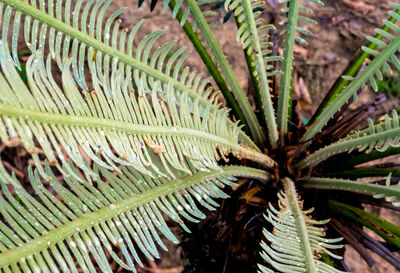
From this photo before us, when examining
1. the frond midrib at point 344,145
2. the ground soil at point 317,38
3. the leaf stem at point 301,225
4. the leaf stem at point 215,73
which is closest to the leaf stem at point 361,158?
the frond midrib at point 344,145

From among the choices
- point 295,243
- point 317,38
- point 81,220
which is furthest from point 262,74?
point 317,38

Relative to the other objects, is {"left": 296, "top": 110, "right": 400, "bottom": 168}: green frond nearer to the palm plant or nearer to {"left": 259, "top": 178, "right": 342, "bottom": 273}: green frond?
the palm plant

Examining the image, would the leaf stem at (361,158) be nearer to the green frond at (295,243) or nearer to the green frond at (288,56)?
the green frond at (288,56)

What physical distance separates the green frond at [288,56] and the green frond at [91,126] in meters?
0.30

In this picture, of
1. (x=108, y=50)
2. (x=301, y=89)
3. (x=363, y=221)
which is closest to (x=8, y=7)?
(x=108, y=50)

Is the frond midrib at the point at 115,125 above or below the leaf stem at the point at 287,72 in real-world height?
below

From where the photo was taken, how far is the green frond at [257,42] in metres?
1.18

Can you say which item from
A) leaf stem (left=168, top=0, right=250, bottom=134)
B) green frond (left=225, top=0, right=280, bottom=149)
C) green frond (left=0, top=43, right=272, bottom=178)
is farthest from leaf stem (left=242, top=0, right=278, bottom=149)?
green frond (left=0, top=43, right=272, bottom=178)

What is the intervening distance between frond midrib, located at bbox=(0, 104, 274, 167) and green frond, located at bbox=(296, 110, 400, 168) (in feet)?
0.73

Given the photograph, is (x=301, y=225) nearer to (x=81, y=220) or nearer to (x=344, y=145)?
(x=344, y=145)

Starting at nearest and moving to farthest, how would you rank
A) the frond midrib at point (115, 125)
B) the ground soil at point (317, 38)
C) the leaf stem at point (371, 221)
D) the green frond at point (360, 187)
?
the frond midrib at point (115, 125), the green frond at point (360, 187), the leaf stem at point (371, 221), the ground soil at point (317, 38)

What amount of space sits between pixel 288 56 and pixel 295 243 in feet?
2.06

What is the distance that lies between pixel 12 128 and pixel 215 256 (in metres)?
0.95

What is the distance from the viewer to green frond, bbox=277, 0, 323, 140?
1.22m
